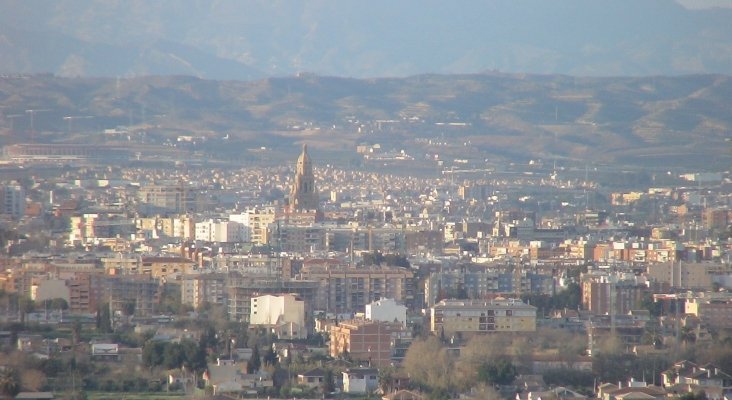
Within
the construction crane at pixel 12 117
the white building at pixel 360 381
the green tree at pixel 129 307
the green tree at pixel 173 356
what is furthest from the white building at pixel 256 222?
the construction crane at pixel 12 117

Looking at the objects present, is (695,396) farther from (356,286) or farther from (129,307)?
(356,286)

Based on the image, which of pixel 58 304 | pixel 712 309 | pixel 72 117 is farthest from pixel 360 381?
pixel 72 117

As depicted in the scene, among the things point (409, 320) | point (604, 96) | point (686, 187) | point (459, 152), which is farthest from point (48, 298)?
point (604, 96)

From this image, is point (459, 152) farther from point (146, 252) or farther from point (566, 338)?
point (566, 338)

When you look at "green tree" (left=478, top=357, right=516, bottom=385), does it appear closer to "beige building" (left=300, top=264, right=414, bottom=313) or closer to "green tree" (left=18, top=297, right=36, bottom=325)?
"green tree" (left=18, top=297, right=36, bottom=325)

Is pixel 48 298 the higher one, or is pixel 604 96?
pixel 604 96

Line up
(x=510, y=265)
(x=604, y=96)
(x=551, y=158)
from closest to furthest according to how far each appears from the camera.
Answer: (x=510, y=265) < (x=551, y=158) < (x=604, y=96)
